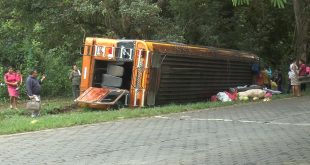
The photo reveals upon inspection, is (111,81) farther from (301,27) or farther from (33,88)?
(301,27)

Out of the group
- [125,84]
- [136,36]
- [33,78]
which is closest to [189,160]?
[33,78]

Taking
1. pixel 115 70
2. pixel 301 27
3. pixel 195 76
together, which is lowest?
pixel 195 76

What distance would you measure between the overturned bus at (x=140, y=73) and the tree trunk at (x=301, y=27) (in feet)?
23.3

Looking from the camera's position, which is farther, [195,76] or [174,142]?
[195,76]

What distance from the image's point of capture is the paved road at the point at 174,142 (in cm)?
934

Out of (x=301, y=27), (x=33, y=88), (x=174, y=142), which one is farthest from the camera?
(x=301, y=27)

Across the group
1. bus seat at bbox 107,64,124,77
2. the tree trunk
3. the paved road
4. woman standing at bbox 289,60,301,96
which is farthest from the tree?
the paved road

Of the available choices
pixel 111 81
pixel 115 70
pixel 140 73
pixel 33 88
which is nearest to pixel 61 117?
pixel 33 88

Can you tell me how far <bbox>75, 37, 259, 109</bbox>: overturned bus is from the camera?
60.7 ft

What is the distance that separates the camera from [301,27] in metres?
28.0

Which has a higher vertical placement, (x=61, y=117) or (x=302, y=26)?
(x=302, y=26)

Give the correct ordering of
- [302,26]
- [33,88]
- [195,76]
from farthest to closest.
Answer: [302,26]
[195,76]
[33,88]

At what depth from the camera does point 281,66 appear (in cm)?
3278

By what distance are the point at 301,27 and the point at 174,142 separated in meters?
18.7
